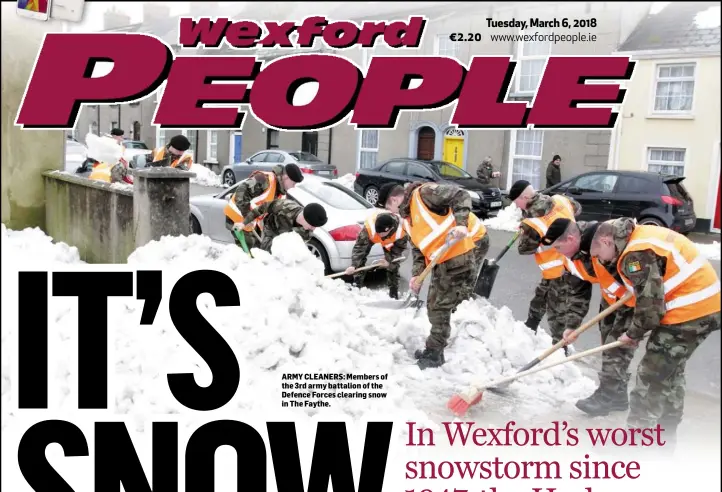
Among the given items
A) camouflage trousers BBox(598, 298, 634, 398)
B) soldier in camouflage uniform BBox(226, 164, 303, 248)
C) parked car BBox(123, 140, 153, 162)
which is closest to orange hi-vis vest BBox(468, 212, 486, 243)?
camouflage trousers BBox(598, 298, 634, 398)

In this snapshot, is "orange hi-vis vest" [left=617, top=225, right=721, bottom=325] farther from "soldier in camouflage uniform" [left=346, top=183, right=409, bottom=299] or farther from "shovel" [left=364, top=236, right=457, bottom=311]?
→ "soldier in camouflage uniform" [left=346, top=183, right=409, bottom=299]

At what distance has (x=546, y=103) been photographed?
10.7 feet

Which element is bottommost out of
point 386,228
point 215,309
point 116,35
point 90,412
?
point 90,412

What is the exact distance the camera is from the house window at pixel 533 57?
3203 mm

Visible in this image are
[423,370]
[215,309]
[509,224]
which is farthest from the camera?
[509,224]

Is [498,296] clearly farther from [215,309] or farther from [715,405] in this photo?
[215,309]

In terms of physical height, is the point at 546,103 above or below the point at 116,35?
below

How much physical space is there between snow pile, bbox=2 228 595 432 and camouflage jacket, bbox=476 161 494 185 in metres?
0.92

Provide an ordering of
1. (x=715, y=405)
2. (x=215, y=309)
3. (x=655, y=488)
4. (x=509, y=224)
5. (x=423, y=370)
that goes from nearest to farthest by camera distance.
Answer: (x=715, y=405)
(x=655, y=488)
(x=215, y=309)
(x=423, y=370)
(x=509, y=224)

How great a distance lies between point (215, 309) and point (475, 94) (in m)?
1.78

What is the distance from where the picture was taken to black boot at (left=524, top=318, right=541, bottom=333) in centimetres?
402

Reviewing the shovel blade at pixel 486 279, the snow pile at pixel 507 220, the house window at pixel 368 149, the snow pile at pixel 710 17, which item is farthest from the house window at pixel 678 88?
the shovel blade at pixel 486 279

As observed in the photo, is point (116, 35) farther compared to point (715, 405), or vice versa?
point (116, 35)

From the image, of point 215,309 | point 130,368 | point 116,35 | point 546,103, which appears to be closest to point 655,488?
point 546,103
